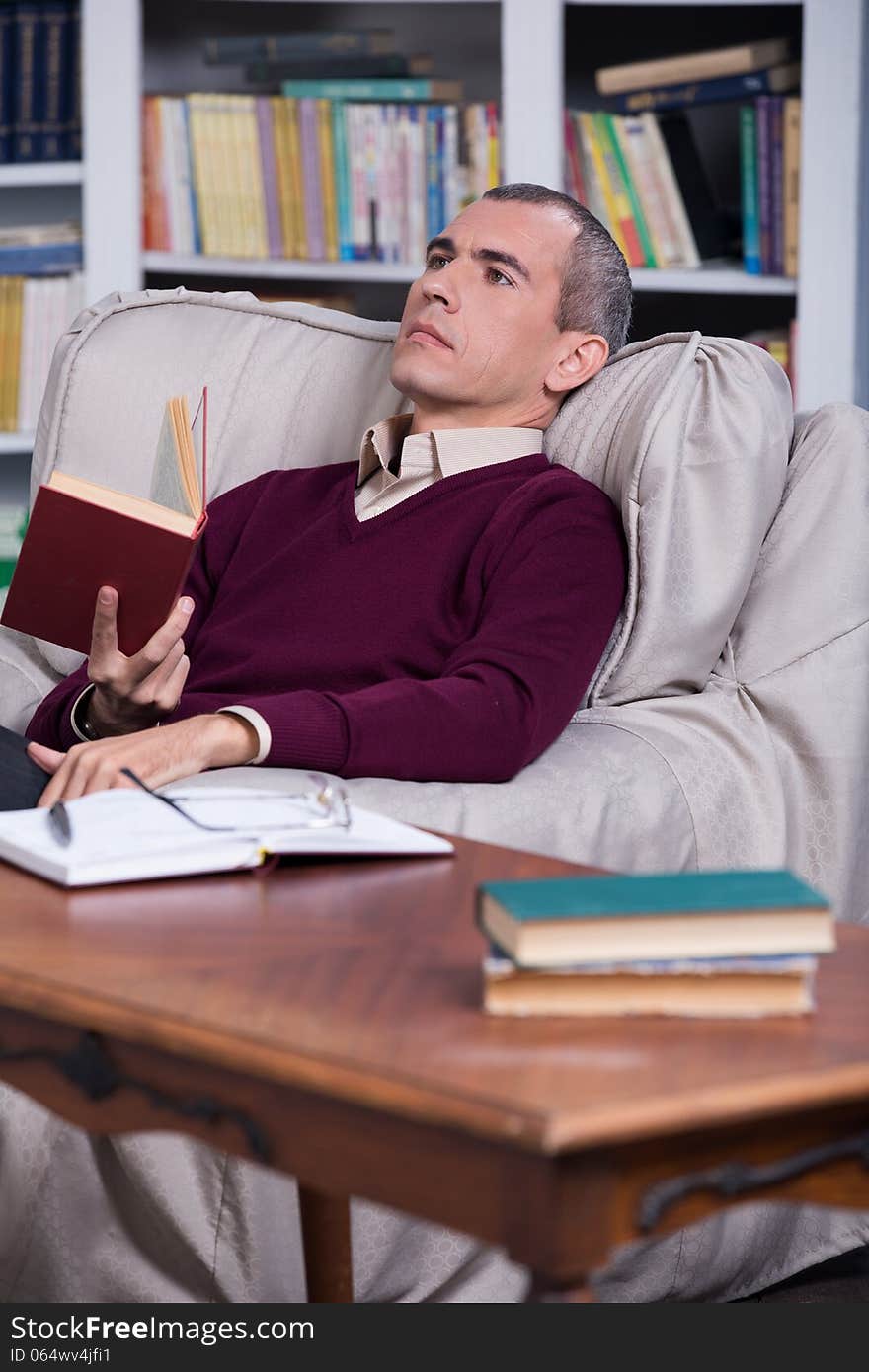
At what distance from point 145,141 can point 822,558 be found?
5.85ft

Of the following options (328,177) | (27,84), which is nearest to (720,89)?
(328,177)

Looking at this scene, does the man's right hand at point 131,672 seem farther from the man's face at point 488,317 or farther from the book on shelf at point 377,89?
the book on shelf at point 377,89

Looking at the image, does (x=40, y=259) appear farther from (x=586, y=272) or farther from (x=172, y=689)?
(x=172, y=689)

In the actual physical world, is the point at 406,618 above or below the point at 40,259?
below

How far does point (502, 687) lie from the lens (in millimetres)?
1366

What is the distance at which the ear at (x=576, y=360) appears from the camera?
1784mm

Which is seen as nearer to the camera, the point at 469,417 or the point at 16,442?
the point at 469,417

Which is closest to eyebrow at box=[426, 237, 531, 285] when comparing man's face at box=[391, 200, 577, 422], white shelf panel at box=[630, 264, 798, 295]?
man's face at box=[391, 200, 577, 422]

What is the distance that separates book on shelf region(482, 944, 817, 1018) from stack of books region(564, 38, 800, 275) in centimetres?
228

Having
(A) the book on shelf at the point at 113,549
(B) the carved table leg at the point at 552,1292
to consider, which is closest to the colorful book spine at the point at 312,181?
(A) the book on shelf at the point at 113,549

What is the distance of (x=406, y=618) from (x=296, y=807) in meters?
0.62

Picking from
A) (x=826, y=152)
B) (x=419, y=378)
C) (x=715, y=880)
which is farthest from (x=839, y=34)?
(x=715, y=880)

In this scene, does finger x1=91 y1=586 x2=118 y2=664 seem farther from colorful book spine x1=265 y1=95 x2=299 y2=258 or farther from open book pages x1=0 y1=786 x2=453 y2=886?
colorful book spine x1=265 y1=95 x2=299 y2=258

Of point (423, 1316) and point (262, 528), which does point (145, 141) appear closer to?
point (262, 528)
